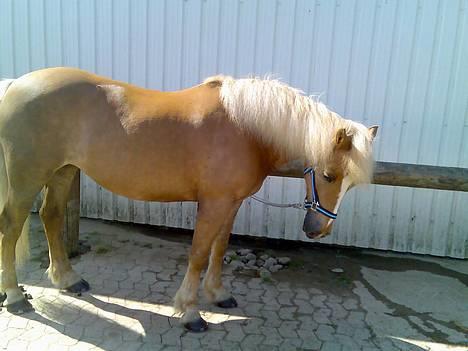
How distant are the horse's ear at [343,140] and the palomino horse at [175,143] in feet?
0.24

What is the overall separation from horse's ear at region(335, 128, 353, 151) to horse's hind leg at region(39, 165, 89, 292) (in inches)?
86.4

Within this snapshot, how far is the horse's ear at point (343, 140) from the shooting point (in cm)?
257

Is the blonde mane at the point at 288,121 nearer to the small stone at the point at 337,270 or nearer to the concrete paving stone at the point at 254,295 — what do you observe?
the concrete paving stone at the point at 254,295

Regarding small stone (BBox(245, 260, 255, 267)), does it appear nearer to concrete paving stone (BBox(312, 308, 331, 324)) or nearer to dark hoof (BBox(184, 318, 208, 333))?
concrete paving stone (BBox(312, 308, 331, 324))

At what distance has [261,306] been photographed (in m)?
3.37

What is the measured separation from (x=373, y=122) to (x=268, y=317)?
256 cm

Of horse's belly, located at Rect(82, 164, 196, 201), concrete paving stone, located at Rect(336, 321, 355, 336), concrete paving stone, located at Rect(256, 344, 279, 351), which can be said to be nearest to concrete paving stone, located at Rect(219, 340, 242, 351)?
concrete paving stone, located at Rect(256, 344, 279, 351)

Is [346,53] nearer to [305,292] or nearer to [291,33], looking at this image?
[291,33]

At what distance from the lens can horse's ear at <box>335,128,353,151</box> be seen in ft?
8.42

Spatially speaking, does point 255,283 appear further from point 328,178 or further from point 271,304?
point 328,178

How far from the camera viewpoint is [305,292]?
3.65 meters

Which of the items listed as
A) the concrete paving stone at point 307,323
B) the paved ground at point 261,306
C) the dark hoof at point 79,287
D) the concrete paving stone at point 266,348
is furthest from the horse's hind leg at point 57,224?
the concrete paving stone at point 307,323

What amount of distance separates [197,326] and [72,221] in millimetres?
1825

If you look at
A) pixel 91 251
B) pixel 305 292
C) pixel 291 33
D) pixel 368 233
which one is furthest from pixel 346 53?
pixel 91 251
